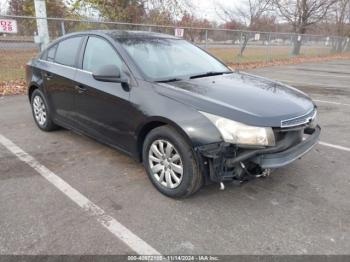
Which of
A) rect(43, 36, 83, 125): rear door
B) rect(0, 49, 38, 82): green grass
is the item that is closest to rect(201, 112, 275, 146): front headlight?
rect(43, 36, 83, 125): rear door

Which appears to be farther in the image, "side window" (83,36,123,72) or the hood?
"side window" (83,36,123,72)

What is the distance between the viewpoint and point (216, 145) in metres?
2.83

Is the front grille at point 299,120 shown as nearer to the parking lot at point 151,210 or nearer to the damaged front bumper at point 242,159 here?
the damaged front bumper at point 242,159

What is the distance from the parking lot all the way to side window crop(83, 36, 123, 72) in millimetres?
1175

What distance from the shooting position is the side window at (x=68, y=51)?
4.44 m

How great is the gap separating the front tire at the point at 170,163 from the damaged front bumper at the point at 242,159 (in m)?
0.13

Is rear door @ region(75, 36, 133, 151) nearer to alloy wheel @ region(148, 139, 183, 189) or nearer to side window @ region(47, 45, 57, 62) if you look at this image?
alloy wheel @ region(148, 139, 183, 189)

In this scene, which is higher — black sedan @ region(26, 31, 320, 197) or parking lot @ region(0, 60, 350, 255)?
black sedan @ region(26, 31, 320, 197)

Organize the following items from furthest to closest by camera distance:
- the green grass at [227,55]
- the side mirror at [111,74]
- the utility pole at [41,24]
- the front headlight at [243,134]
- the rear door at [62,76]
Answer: the green grass at [227,55]
the utility pole at [41,24]
the rear door at [62,76]
the side mirror at [111,74]
the front headlight at [243,134]

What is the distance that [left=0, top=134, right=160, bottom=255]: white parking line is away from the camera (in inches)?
102

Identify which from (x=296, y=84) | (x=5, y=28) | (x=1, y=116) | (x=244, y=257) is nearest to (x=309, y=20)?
(x=296, y=84)

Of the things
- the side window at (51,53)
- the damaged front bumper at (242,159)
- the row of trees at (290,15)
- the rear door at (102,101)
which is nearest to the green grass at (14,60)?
the side window at (51,53)

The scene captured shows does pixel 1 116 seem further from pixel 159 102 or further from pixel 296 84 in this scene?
pixel 296 84

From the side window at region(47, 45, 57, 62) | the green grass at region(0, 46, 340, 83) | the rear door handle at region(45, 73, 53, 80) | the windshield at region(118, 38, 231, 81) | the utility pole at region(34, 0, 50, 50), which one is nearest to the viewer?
the windshield at region(118, 38, 231, 81)
